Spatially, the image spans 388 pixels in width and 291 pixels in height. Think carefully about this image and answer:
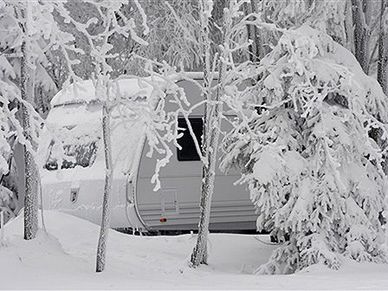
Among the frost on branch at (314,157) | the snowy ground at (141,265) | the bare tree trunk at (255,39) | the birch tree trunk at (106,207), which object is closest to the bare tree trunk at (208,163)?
the snowy ground at (141,265)

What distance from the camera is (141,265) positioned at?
7.52 metres

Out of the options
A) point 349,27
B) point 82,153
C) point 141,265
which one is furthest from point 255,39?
point 141,265

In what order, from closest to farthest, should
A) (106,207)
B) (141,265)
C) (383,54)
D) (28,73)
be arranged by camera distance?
(106,207) < (28,73) < (141,265) < (383,54)

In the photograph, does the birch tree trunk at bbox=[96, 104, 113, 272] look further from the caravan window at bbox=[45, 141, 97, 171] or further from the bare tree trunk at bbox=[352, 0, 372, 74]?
the bare tree trunk at bbox=[352, 0, 372, 74]

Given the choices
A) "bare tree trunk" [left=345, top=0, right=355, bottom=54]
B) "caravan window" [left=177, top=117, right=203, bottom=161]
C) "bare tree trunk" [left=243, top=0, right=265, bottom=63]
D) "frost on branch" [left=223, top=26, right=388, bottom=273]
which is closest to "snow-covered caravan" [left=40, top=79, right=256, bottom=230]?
"caravan window" [left=177, top=117, right=203, bottom=161]

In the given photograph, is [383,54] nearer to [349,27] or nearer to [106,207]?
[349,27]

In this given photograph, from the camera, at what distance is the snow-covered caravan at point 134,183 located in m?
9.05

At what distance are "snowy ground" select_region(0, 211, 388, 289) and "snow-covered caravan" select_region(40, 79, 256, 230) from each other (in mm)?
364

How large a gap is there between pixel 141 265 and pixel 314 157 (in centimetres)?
223

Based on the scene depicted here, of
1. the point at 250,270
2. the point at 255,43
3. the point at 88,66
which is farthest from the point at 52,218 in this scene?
the point at 88,66

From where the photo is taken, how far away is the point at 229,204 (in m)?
9.80

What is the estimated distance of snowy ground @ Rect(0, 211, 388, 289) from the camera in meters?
6.11

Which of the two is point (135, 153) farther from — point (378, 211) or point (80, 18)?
point (80, 18)

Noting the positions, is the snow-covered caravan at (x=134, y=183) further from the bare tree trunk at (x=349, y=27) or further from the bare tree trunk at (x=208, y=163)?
the bare tree trunk at (x=349, y=27)
